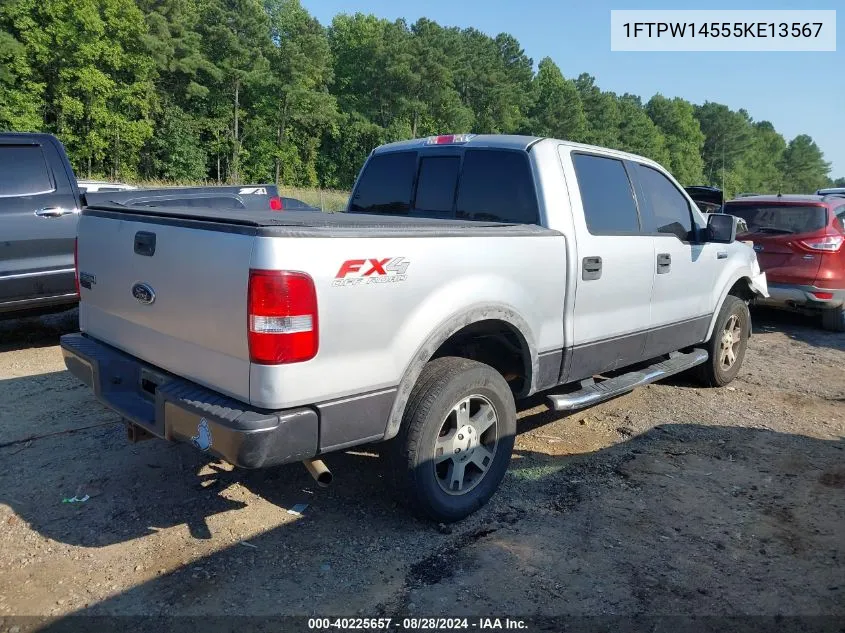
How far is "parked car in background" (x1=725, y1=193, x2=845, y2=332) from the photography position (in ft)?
26.2

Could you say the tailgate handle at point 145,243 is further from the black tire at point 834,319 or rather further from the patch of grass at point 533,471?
the black tire at point 834,319

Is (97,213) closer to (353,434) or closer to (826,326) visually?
(353,434)

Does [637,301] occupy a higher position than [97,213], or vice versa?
[97,213]

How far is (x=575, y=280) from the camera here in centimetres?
390

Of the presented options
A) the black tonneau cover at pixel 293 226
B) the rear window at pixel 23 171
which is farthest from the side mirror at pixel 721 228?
the rear window at pixel 23 171

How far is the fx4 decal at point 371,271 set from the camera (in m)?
2.69

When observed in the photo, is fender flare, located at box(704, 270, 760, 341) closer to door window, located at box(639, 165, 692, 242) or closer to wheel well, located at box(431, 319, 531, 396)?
door window, located at box(639, 165, 692, 242)

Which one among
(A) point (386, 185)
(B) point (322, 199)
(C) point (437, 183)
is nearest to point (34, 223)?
(A) point (386, 185)

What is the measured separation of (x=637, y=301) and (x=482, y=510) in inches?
72.2

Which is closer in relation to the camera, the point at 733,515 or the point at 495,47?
the point at 733,515

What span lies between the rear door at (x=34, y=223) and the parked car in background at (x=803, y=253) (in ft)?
25.8

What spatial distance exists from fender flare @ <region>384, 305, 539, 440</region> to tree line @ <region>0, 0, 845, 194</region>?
40677mm

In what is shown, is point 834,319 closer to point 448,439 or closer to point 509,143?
point 509,143

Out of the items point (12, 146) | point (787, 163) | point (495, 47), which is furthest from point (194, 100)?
point (787, 163)
